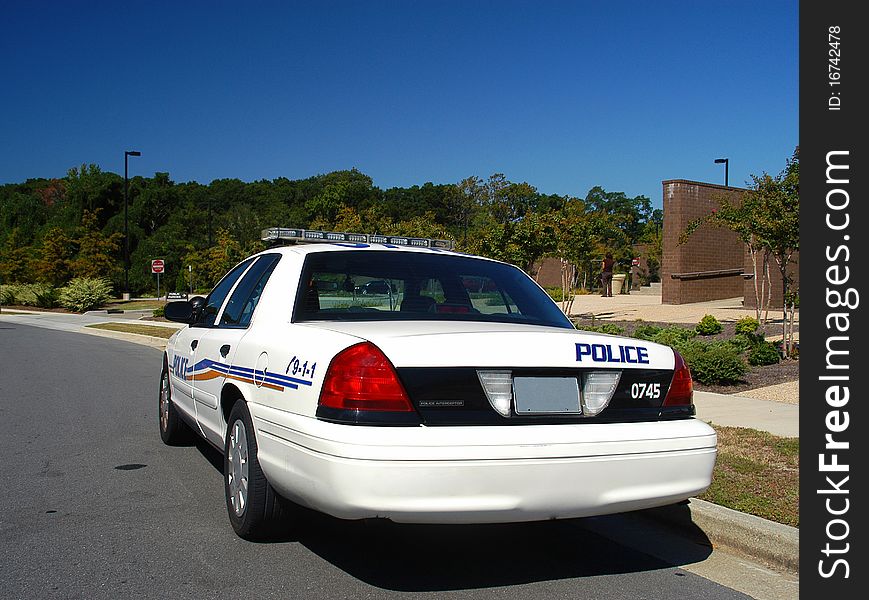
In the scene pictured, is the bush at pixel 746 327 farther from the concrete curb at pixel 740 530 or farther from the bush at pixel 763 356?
the concrete curb at pixel 740 530


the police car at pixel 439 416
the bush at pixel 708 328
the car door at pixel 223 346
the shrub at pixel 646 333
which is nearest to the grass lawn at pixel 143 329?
the shrub at pixel 646 333

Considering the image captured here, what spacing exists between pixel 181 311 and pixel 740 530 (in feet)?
14.1

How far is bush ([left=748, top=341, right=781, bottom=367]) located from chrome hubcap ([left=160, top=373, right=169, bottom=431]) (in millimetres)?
9222

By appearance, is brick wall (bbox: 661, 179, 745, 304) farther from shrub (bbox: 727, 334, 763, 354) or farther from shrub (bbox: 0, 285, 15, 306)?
shrub (bbox: 0, 285, 15, 306)

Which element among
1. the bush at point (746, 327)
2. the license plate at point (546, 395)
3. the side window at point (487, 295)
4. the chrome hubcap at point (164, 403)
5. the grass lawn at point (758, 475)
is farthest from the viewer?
the bush at point (746, 327)

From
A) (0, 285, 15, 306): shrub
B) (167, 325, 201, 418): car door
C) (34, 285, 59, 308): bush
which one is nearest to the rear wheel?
(167, 325, 201, 418): car door

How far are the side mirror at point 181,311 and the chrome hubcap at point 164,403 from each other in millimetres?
1062

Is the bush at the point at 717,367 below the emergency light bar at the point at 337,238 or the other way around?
below

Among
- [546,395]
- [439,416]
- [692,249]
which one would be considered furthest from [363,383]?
[692,249]

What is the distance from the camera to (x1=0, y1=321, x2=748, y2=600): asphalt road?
4.09m

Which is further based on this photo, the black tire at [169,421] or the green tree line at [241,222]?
the green tree line at [241,222]

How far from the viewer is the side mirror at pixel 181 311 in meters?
6.41
